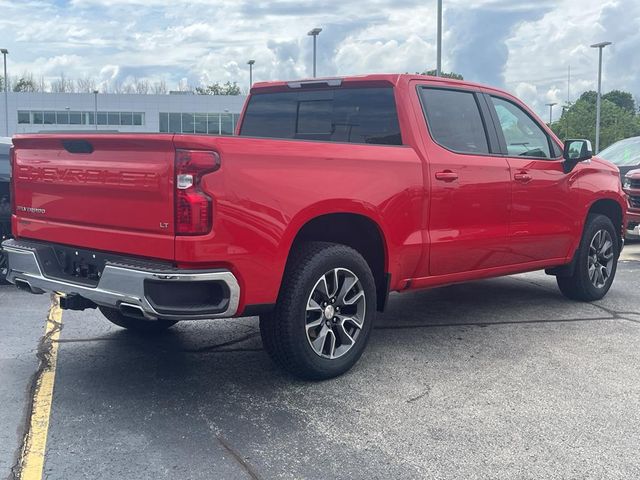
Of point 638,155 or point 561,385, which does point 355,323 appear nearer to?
point 561,385

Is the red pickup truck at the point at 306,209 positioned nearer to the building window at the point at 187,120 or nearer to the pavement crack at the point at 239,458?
the pavement crack at the point at 239,458

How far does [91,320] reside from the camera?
6.28m

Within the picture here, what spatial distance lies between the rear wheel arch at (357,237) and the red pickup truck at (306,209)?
0.03 ft

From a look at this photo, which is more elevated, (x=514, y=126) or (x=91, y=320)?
(x=514, y=126)

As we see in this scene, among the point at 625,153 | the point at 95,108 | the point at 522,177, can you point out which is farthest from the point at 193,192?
the point at 95,108

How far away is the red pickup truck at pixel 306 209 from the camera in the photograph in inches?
154

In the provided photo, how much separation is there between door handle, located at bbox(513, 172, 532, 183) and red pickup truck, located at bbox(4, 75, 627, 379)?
2cm

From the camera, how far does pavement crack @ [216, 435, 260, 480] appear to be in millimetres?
3417

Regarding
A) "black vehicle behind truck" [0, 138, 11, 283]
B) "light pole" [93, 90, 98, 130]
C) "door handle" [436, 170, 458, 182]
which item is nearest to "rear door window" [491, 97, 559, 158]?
"door handle" [436, 170, 458, 182]

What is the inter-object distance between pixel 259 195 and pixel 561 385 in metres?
2.29

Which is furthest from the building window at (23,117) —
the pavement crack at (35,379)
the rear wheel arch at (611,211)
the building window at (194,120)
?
the rear wheel arch at (611,211)

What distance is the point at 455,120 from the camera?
5.67 meters

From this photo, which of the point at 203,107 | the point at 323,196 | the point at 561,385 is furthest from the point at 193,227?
the point at 203,107

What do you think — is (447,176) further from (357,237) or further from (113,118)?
(113,118)
